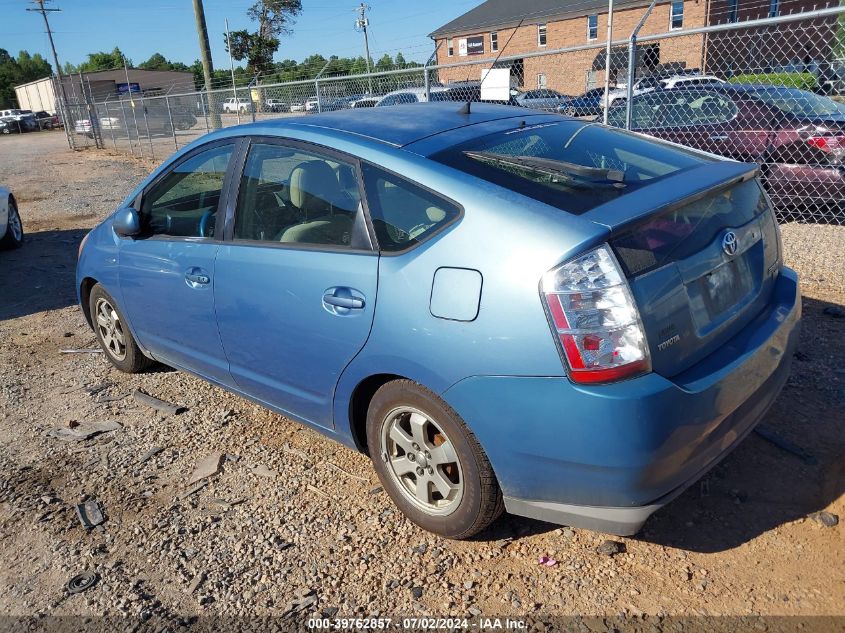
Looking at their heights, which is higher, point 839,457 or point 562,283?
point 562,283

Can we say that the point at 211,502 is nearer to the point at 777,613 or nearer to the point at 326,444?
the point at 326,444

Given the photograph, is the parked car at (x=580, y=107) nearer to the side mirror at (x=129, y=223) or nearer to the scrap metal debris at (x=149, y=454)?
the side mirror at (x=129, y=223)

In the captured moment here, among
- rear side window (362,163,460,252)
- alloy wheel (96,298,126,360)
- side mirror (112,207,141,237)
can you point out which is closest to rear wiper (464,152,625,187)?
rear side window (362,163,460,252)

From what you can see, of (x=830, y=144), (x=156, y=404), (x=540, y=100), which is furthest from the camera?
(x=540, y=100)

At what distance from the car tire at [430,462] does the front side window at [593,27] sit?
1580 inches

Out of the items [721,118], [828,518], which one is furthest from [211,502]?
[721,118]

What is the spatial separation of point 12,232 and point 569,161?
8.88 m

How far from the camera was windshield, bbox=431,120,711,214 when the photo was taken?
8.53 feet

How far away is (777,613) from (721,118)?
7.03 metres

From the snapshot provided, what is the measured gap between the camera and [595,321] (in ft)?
7.37

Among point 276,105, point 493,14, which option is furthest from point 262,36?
point 276,105

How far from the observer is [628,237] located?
7.70ft

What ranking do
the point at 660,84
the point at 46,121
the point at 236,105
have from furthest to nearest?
the point at 46,121 → the point at 236,105 → the point at 660,84

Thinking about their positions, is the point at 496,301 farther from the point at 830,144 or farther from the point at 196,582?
the point at 830,144
